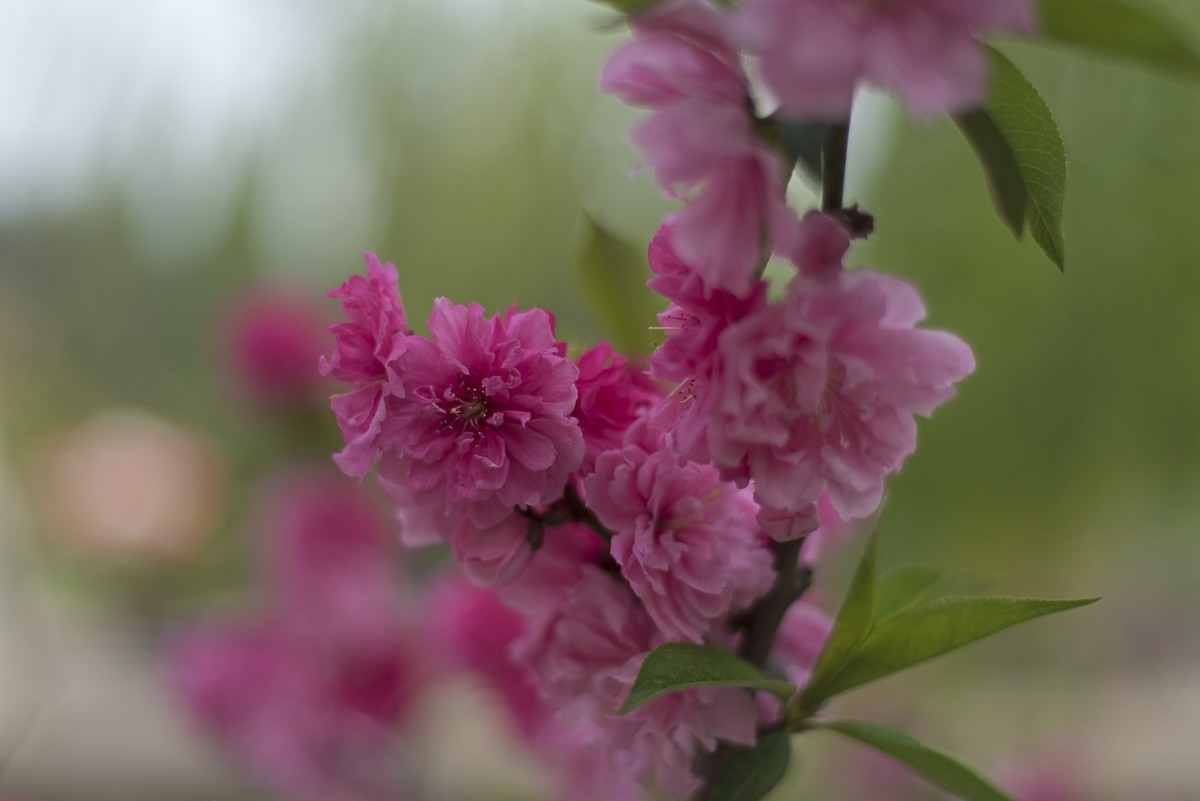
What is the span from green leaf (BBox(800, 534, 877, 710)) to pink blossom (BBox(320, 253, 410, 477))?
0.17 meters

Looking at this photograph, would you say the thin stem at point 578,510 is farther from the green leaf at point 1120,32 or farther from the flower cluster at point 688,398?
the green leaf at point 1120,32

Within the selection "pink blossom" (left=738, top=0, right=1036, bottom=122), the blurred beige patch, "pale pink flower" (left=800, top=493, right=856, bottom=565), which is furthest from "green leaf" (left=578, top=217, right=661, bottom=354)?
the blurred beige patch

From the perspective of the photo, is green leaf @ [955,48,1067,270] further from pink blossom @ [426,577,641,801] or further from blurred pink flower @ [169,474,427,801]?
blurred pink flower @ [169,474,427,801]

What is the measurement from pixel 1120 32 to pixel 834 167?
0.25 ft

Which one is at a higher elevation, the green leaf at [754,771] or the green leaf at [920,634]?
the green leaf at [920,634]

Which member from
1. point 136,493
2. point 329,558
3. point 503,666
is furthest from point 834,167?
point 136,493

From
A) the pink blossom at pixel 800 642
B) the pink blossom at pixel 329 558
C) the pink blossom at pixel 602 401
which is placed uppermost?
the pink blossom at pixel 602 401

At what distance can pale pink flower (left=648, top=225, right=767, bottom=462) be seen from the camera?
270 mm

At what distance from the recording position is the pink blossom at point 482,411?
295 mm

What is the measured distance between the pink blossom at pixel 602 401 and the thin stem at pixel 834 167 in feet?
0.26

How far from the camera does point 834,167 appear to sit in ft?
0.91

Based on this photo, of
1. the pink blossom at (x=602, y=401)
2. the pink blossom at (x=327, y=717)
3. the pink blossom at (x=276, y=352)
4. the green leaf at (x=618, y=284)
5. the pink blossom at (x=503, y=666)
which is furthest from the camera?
the pink blossom at (x=276, y=352)

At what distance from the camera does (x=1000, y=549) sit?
191cm

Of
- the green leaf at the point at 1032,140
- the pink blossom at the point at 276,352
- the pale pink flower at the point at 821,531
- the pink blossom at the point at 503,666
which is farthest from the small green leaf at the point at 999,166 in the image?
the pink blossom at the point at 276,352
